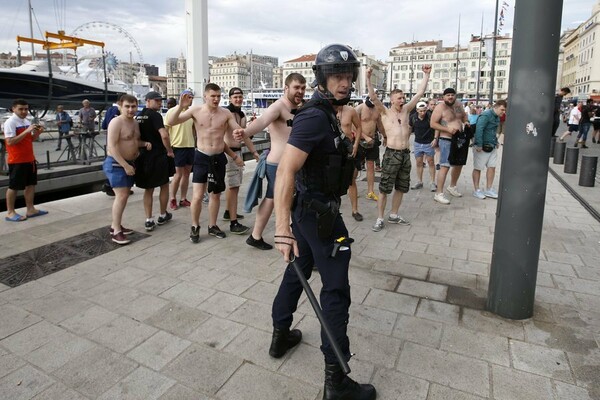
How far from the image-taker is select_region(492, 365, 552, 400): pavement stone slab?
7.57 feet

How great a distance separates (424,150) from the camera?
838 centimetres

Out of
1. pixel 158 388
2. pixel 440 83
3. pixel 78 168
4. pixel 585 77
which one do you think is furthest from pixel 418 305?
pixel 440 83

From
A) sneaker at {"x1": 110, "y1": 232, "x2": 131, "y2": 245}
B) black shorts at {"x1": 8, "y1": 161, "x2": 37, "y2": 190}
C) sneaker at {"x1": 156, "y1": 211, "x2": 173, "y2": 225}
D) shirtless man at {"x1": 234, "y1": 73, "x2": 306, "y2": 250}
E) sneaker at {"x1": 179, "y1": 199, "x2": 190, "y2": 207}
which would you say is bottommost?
sneaker at {"x1": 110, "y1": 232, "x2": 131, "y2": 245}

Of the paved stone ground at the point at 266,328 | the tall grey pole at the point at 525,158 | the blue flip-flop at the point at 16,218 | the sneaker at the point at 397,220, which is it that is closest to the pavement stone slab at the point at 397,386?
the paved stone ground at the point at 266,328

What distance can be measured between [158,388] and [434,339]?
1875 millimetres

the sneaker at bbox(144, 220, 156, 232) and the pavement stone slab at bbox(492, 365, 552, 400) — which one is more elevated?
the sneaker at bbox(144, 220, 156, 232)

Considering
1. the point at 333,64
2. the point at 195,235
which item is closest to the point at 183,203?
the point at 195,235

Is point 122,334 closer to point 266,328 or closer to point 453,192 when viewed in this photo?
point 266,328

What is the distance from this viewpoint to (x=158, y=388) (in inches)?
94.5

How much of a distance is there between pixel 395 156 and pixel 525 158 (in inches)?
111

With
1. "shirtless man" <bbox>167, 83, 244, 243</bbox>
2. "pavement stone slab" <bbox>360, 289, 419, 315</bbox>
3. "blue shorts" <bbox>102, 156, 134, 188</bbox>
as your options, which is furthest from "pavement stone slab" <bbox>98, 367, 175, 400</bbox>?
"blue shorts" <bbox>102, 156, 134, 188</bbox>

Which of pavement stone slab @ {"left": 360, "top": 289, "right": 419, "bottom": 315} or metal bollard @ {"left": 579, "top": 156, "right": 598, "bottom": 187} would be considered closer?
pavement stone slab @ {"left": 360, "top": 289, "right": 419, "bottom": 315}

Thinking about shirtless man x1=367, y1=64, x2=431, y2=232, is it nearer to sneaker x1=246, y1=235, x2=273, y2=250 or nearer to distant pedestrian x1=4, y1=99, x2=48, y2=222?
sneaker x1=246, y1=235, x2=273, y2=250

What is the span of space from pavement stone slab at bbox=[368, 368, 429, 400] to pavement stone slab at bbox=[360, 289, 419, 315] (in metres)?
0.87
